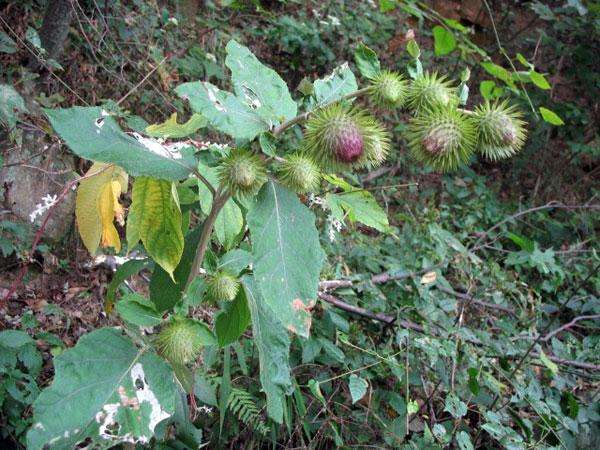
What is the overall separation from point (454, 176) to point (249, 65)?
4.81 m

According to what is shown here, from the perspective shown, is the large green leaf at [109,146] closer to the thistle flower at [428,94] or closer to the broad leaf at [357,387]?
the thistle flower at [428,94]

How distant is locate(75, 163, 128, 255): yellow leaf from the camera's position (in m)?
1.67

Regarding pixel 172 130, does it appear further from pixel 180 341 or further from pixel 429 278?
pixel 429 278

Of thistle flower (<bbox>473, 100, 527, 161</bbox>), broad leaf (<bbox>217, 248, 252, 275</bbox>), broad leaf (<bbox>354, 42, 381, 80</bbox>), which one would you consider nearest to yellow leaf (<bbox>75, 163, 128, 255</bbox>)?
broad leaf (<bbox>217, 248, 252, 275</bbox>)

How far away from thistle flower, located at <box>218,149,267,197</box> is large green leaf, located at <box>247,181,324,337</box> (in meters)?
0.03

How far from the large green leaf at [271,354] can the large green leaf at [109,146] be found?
1.41 feet

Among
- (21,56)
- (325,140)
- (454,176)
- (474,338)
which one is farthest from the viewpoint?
(454,176)

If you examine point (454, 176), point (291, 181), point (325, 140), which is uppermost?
point (325, 140)

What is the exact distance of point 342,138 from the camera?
1229 millimetres

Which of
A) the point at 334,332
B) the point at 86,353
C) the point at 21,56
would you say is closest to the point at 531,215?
the point at 334,332

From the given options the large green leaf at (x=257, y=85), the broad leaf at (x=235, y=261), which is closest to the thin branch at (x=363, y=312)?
the broad leaf at (x=235, y=261)

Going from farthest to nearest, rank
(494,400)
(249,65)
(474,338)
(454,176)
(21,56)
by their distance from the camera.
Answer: (454,176)
(21,56)
(474,338)
(494,400)
(249,65)

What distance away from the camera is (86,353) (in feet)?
4.43

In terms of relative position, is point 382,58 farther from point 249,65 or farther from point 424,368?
point 249,65
